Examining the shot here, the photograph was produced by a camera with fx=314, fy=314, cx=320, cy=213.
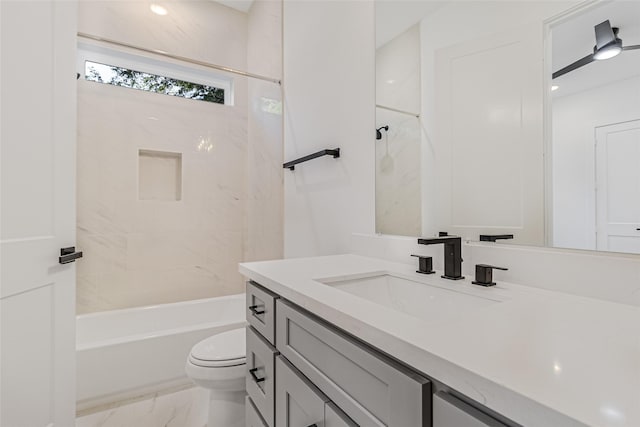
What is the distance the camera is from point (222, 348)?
1482mm

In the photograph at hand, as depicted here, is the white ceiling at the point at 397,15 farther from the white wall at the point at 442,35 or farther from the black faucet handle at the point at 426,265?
the black faucet handle at the point at 426,265

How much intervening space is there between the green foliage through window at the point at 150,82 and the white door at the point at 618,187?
281cm

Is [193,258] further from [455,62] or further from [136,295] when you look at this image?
[455,62]

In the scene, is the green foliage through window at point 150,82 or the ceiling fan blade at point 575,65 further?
the green foliage through window at point 150,82

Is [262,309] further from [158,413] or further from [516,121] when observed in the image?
[158,413]

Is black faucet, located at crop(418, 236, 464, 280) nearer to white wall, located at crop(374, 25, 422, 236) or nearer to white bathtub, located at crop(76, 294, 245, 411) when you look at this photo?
white wall, located at crop(374, 25, 422, 236)

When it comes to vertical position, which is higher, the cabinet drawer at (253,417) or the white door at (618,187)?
the white door at (618,187)

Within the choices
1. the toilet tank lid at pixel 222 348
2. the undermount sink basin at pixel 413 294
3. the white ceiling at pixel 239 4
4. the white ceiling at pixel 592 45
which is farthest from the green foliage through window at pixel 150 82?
the white ceiling at pixel 592 45

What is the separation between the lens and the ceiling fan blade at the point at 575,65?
768 millimetres

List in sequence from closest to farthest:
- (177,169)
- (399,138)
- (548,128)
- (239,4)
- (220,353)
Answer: (548,128)
(399,138)
(220,353)
(177,169)
(239,4)

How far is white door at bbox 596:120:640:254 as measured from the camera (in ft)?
2.26

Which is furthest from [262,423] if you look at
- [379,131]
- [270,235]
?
[270,235]

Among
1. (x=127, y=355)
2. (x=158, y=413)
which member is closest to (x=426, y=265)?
(x=158, y=413)

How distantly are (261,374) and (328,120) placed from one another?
133cm
